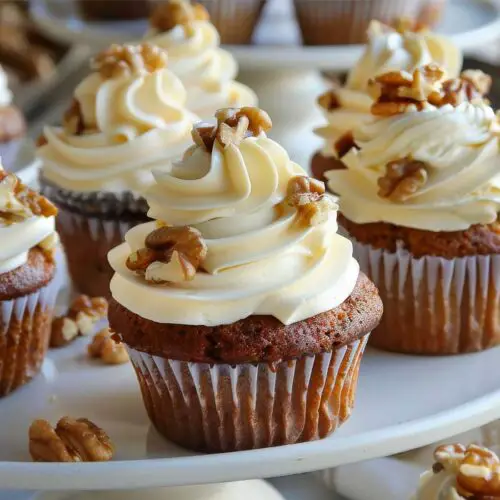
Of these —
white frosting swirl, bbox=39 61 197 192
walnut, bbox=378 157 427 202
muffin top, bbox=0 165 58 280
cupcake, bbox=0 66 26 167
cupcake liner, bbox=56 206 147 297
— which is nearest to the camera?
muffin top, bbox=0 165 58 280

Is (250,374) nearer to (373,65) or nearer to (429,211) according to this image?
(429,211)

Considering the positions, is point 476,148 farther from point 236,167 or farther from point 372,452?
point 372,452

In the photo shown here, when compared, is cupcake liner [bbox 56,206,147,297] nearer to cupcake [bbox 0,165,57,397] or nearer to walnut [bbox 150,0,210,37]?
cupcake [bbox 0,165,57,397]

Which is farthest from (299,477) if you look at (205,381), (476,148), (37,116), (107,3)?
(37,116)

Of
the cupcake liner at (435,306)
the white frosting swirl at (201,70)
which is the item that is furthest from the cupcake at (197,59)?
the cupcake liner at (435,306)

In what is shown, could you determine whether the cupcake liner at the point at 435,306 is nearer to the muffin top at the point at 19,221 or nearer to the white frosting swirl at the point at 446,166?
the white frosting swirl at the point at 446,166

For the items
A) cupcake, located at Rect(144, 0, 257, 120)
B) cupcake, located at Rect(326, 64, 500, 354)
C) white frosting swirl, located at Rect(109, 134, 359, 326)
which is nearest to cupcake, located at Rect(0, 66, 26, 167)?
cupcake, located at Rect(144, 0, 257, 120)
